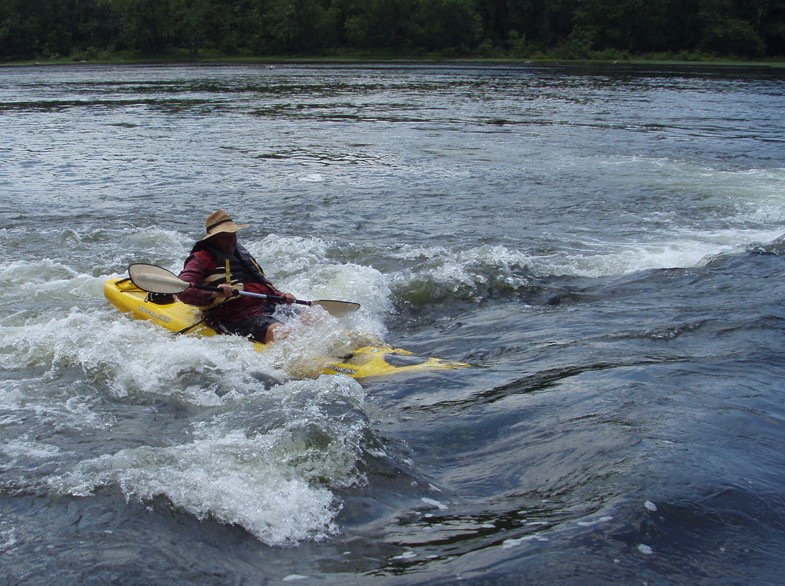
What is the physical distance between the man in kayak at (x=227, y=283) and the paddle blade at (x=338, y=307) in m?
0.33

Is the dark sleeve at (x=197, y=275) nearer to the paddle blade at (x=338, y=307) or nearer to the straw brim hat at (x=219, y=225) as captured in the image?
the straw brim hat at (x=219, y=225)

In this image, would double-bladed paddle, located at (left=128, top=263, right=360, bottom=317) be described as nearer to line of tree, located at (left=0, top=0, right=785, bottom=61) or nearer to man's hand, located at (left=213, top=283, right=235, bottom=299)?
man's hand, located at (left=213, top=283, right=235, bottom=299)

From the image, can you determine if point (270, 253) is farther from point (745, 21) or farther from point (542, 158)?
point (745, 21)

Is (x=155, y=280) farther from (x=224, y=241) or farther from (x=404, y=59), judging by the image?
(x=404, y=59)

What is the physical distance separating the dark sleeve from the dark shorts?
34 cm

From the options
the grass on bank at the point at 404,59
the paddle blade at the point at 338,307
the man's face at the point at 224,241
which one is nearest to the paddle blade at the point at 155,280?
the man's face at the point at 224,241

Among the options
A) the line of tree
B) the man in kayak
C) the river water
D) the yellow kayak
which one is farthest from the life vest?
the line of tree

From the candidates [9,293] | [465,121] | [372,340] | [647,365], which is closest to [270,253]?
[9,293]

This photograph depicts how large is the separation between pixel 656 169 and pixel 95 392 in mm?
11965

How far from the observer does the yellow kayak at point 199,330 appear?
5.95 m

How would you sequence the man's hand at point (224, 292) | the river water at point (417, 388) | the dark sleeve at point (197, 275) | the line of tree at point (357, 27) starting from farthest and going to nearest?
1. the line of tree at point (357, 27)
2. the dark sleeve at point (197, 275)
3. the man's hand at point (224, 292)
4. the river water at point (417, 388)

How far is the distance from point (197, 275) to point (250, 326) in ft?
2.01

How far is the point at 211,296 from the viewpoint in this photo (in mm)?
6363

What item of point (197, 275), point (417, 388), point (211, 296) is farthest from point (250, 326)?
point (417, 388)
